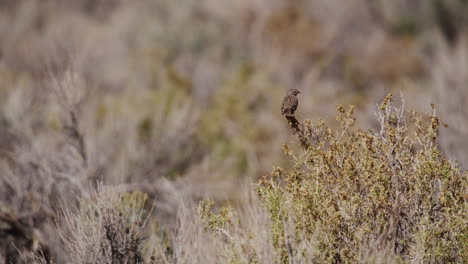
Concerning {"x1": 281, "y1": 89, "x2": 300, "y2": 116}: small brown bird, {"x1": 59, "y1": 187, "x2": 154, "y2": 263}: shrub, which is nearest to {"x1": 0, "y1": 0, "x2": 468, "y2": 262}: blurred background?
{"x1": 281, "y1": 89, "x2": 300, "y2": 116}: small brown bird

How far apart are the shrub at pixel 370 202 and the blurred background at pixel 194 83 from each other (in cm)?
37

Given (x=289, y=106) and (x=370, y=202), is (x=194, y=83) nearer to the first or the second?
(x=289, y=106)

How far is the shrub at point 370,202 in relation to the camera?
319 centimetres

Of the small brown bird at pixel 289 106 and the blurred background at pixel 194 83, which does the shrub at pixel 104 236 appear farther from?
the small brown bird at pixel 289 106

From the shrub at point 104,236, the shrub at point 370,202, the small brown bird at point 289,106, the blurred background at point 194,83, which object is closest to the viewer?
the shrub at point 370,202

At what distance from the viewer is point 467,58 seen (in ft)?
43.2

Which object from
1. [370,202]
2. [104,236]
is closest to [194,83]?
[104,236]

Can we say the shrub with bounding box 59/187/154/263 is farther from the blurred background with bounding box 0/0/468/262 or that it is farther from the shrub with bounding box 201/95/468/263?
the shrub with bounding box 201/95/468/263

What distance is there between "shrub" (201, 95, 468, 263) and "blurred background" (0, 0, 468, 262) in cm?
37

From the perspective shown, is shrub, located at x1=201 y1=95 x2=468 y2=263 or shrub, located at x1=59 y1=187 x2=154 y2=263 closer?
shrub, located at x1=201 y1=95 x2=468 y2=263

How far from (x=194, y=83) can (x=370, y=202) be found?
14015 millimetres

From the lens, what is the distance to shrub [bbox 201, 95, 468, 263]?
319 centimetres

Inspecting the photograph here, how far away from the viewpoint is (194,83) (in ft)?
55.6

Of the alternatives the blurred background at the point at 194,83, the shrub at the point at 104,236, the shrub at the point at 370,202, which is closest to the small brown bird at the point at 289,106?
the shrub at the point at 370,202
